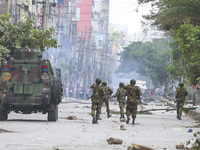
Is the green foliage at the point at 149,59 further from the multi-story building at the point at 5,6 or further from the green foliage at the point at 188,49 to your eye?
the green foliage at the point at 188,49

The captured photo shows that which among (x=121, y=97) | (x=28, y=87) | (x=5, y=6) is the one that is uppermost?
(x=5, y=6)

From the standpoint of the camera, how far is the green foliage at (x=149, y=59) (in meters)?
85.5

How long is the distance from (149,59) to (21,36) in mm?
71138

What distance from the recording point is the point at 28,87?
62.2ft

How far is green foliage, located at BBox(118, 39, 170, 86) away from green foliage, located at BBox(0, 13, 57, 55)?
54.8 meters

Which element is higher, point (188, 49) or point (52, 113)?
point (188, 49)

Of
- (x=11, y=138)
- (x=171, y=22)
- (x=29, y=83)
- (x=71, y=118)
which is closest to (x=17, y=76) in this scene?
(x=29, y=83)

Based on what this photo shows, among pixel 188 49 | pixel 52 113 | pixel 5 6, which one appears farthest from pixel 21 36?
pixel 5 6

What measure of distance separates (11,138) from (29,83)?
24.2ft

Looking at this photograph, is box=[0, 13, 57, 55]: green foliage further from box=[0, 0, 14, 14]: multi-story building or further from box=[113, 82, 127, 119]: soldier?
box=[0, 0, 14, 14]: multi-story building

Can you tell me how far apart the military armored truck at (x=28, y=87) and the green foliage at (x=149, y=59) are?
2467 inches

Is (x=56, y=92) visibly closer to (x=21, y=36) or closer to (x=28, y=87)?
(x=28, y=87)

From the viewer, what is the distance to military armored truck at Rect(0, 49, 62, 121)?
18.9 meters

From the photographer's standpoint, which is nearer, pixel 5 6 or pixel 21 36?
pixel 21 36
